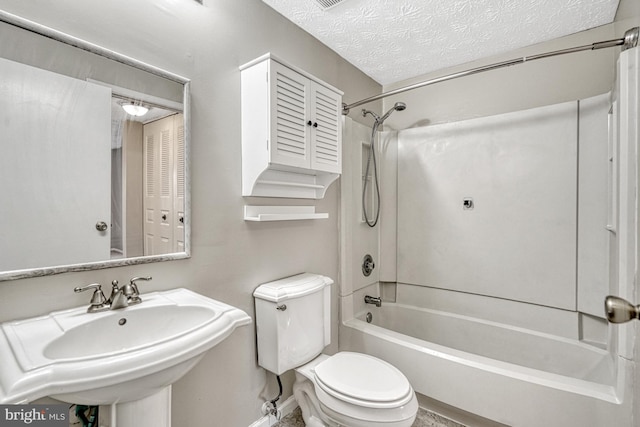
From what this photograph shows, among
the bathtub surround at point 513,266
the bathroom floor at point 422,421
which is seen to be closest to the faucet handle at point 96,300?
the bathroom floor at point 422,421

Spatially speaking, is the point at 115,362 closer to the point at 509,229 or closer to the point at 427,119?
the point at 509,229

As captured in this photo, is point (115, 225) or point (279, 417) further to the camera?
point (279, 417)

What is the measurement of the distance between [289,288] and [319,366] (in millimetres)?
427

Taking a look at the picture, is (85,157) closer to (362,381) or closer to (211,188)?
(211,188)

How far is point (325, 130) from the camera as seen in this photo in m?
1.79

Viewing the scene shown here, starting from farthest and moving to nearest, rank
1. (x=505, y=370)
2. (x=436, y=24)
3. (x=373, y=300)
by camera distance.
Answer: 1. (x=373, y=300)
2. (x=436, y=24)
3. (x=505, y=370)

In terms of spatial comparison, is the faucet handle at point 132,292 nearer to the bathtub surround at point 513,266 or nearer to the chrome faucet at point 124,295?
the chrome faucet at point 124,295

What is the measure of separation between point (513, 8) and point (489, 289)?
1804 millimetres

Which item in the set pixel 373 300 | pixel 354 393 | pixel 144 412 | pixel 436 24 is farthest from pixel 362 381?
pixel 436 24

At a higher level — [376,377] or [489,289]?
[489,289]

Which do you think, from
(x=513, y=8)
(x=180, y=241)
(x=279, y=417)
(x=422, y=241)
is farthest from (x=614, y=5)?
(x=279, y=417)

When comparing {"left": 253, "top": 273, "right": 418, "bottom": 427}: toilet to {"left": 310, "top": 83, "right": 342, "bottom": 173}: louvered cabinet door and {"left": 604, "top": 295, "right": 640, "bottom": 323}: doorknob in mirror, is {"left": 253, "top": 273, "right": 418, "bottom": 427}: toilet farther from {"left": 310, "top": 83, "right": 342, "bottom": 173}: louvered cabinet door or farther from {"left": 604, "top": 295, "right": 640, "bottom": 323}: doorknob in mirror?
{"left": 604, "top": 295, "right": 640, "bottom": 323}: doorknob in mirror

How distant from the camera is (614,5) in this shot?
1.73 metres

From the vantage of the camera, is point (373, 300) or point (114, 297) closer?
point (114, 297)
